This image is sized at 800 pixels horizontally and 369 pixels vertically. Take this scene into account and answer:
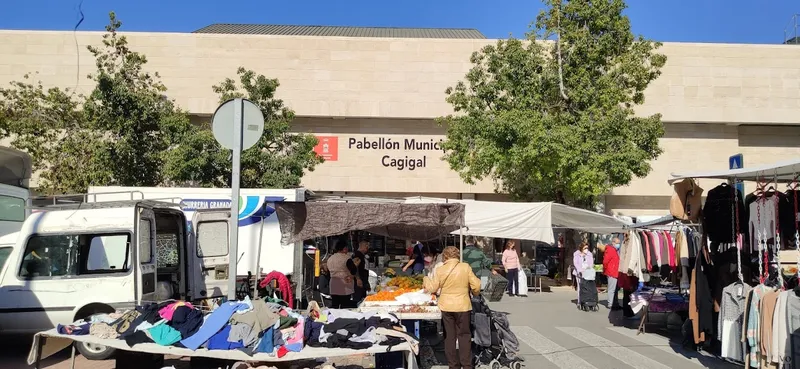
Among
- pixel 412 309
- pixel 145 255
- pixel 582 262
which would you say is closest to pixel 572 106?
pixel 582 262

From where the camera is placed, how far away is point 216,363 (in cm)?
838

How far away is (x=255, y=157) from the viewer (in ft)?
66.4

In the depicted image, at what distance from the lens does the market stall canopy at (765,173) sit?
24.7 feet

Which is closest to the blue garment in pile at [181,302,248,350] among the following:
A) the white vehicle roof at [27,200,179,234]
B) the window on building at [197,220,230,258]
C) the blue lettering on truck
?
the white vehicle roof at [27,200,179,234]

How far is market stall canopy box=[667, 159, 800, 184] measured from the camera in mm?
7516

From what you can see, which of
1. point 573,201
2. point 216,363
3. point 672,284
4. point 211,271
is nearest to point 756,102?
point 573,201

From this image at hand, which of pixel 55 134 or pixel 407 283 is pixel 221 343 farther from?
pixel 55 134

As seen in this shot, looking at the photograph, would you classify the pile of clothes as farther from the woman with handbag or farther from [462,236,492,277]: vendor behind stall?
[462,236,492,277]: vendor behind stall

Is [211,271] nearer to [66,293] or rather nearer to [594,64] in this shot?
[66,293]

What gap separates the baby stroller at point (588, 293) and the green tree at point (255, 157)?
Result: 9903 millimetres

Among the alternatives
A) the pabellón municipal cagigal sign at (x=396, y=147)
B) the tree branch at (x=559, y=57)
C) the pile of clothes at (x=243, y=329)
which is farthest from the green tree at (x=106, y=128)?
the pile of clothes at (x=243, y=329)

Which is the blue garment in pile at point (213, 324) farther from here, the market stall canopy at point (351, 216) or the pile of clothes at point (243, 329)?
the market stall canopy at point (351, 216)

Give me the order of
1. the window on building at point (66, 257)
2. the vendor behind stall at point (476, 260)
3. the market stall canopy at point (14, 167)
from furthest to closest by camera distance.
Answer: the vendor behind stall at point (476, 260) < the market stall canopy at point (14, 167) < the window on building at point (66, 257)

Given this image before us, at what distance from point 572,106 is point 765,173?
13.9 m
